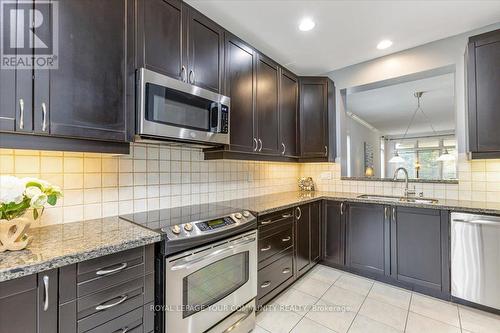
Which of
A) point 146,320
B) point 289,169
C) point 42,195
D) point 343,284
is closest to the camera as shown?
point 42,195

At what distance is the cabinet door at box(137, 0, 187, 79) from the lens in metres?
1.49

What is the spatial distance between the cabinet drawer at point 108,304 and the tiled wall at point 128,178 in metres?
0.68

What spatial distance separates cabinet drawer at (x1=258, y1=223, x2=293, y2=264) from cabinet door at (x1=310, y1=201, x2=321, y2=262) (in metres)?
0.50

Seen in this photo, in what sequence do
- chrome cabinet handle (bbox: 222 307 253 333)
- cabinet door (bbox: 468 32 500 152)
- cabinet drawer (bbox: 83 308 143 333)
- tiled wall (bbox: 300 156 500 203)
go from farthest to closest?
tiled wall (bbox: 300 156 500 203) → cabinet door (bbox: 468 32 500 152) → chrome cabinet handle (bbox: 222 307 253 333) → cabinet drawer (bbox: 83 308 143 333)

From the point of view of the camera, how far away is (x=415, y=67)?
2719 millimetres

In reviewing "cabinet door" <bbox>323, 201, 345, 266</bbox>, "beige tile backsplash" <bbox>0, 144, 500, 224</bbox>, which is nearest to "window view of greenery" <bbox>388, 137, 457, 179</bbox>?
"beige tile backsplash" <bbox>0, 144, 500, 224</bbox>

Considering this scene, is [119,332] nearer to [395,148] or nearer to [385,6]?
[385,6]

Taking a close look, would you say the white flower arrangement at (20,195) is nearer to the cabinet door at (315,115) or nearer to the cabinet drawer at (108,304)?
the cabinet drawer at (108,304)

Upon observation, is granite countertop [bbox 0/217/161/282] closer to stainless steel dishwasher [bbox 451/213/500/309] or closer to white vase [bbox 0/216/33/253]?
white vase [bbox 0/216/33/253]

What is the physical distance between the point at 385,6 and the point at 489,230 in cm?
209

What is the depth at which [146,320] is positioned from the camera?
1.25 meters

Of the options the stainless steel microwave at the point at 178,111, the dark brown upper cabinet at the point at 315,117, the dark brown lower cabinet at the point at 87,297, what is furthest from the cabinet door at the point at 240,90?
the dark brown lower cabinet at the point at 87,297

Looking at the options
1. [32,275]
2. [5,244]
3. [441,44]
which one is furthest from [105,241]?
[441,44]

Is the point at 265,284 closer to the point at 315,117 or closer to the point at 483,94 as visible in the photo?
the point at 315,117
